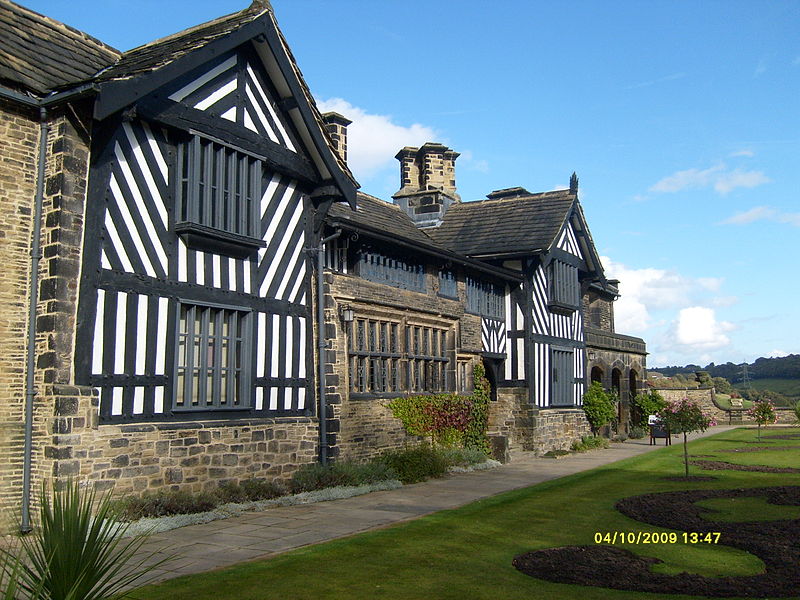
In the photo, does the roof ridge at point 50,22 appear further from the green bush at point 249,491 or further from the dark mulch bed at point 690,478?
the dark mulch bed at point 690,478

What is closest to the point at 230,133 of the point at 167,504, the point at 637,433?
the point at 167,504

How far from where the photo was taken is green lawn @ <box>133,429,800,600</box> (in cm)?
674

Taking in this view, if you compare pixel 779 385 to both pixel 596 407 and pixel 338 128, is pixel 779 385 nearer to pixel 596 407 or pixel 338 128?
pixel 596 407

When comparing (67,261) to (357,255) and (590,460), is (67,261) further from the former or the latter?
(590,460)

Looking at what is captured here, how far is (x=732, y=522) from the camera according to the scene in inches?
405

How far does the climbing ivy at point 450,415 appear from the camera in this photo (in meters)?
17.1

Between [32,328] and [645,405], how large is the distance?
85.1ft

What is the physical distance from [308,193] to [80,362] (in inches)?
236

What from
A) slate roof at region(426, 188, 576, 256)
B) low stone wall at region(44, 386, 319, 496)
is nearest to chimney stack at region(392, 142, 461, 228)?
slate roof at region(426, 188, 576, 256)

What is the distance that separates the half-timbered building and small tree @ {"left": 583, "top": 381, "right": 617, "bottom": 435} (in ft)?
29.7

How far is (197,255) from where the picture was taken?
11938mm

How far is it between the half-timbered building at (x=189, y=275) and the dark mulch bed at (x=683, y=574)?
5721 mm

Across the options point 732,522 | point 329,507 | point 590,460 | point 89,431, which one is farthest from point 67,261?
point 590,460

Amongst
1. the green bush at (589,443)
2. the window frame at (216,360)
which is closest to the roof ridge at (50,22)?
the window frame at (216,360)
